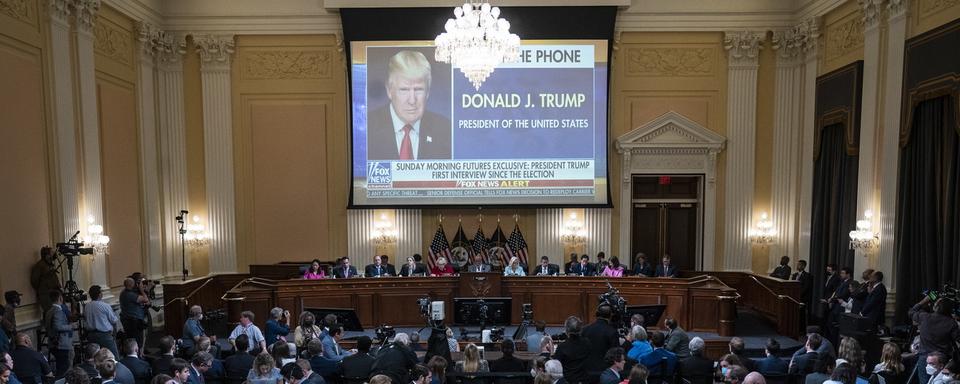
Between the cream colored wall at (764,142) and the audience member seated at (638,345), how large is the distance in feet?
28.2

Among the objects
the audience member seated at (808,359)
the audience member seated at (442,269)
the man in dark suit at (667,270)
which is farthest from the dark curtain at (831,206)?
the audience member seated at (442,269)

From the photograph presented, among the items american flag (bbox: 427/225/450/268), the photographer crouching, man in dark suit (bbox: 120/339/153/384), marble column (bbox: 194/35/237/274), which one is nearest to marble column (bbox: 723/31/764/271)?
american flag (bbox: 427/225/450/268)

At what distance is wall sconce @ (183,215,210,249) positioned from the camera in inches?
556

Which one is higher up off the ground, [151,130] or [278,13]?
[278,13]

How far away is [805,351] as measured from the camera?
676 cm

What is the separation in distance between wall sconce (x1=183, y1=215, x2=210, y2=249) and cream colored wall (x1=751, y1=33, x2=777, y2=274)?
12.4 metres

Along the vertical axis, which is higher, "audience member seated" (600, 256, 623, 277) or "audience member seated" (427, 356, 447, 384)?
"audience member seated" (427, 356, 447, 384)

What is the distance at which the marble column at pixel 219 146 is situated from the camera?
548 inches

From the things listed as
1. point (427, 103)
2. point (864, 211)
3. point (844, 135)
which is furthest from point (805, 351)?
point (427, 103)

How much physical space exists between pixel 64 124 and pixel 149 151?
3130mm

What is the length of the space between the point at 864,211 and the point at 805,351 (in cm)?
524

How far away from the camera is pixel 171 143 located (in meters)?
13.9

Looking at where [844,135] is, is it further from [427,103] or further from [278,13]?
[278,13]

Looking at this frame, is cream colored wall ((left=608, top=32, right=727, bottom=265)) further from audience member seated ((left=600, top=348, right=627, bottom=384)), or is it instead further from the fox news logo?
audience member seated ((left=600, top=348, right=627, bottom=384))
